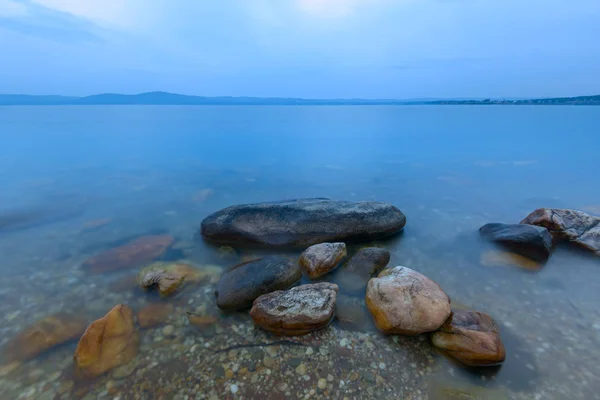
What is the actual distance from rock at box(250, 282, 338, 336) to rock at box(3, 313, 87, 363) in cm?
279

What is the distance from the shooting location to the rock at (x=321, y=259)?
20.1 ft

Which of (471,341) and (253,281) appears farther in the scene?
(253,281)

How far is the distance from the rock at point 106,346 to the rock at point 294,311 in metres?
1.78

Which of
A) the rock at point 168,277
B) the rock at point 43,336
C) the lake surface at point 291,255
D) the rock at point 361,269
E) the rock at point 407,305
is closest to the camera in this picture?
the lake surface at point 291,255

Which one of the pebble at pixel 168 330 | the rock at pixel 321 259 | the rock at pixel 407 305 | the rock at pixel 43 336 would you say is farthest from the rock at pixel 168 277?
the rock at pixel 407 305

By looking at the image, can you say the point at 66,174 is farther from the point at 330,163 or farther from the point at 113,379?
the point at 113,379

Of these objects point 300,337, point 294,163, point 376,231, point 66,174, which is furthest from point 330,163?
point 300,337

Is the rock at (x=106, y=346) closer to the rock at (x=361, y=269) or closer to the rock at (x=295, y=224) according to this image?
the rock at (x=295, y=224)

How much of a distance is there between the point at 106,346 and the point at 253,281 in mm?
2272

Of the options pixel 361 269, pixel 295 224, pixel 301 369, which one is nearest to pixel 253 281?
pixel 301 369

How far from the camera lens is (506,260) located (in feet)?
22.2

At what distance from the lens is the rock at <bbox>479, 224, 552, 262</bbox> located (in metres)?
6.82

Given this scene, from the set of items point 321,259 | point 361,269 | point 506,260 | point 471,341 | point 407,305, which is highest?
point 407,305

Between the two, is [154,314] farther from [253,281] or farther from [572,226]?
[572,226]
